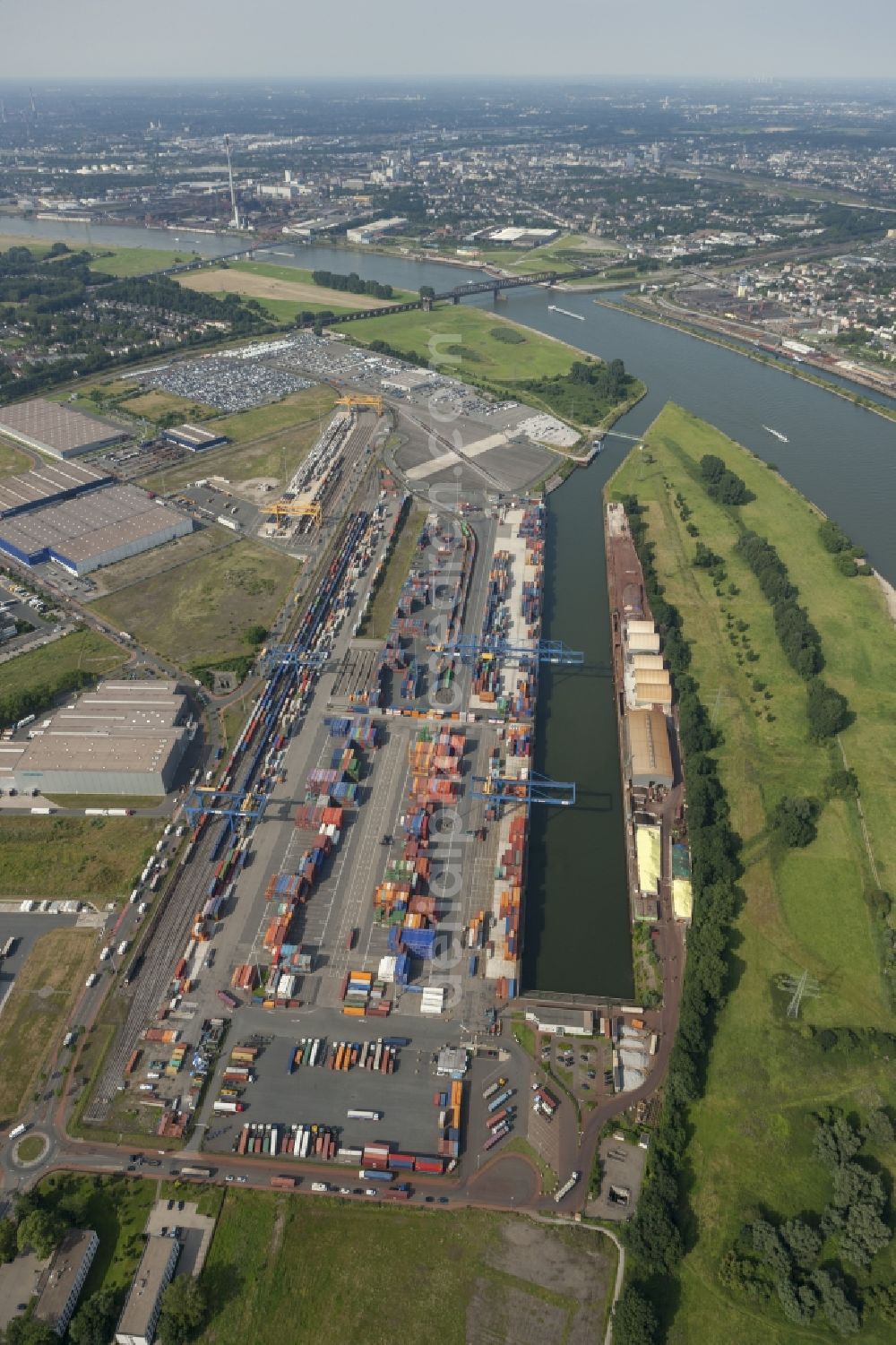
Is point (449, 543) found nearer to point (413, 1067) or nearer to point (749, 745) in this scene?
point (749, 745)

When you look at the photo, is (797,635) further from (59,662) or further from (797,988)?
(59,662)

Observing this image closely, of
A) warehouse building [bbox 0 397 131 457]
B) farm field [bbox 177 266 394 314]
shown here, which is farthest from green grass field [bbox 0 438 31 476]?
farm field [bbox 177 266 394 314]

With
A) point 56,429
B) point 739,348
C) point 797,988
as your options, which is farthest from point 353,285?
point 797,988

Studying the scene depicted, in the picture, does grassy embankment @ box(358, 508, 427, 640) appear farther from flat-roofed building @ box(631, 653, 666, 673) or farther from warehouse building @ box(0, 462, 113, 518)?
warehouse building @ box(0, 462, 113, 518)

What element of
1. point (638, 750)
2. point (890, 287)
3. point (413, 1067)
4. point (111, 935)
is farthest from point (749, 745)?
point (890, 287)

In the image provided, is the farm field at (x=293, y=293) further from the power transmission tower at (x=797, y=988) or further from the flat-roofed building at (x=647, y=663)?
the power transmission tower at (x=797, y=988)

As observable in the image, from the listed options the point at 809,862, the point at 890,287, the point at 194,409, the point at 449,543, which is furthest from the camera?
the point at 890,287
